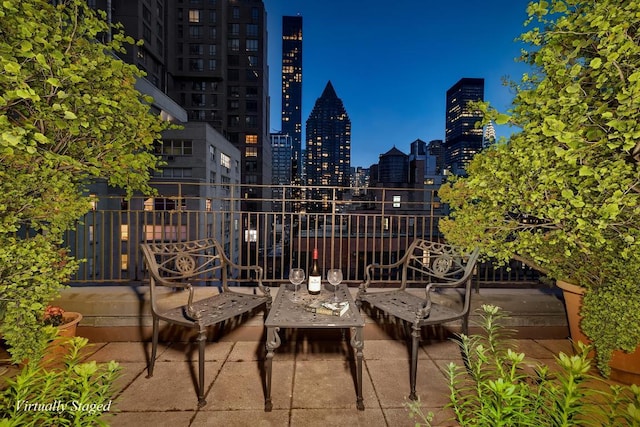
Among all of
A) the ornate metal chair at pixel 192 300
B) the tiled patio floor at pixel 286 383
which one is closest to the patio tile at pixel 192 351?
the tiled patio floor at pixel 286 383

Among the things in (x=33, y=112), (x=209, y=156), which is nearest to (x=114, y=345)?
(x=33, y=112)

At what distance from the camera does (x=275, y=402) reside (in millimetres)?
2477

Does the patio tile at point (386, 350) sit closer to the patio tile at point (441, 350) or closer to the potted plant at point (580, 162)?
the patio tile at point (441, 350)

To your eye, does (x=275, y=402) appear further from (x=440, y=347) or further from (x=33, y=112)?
(x=33, y=112)

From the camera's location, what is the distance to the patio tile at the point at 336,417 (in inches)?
88.2

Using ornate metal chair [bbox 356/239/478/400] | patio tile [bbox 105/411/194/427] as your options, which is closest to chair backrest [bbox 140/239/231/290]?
patio tile [bbox 105/411/194/427]

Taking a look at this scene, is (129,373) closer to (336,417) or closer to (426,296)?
(336,417)

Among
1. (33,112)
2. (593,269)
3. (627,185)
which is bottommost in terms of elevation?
(593,269)

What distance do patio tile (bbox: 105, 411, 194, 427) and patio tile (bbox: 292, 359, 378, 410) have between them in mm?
871

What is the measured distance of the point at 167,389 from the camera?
260 centimetres

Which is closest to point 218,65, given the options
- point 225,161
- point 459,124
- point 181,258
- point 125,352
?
point 225,161

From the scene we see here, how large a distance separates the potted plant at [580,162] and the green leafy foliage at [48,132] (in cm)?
304

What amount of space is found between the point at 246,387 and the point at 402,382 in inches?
58.2

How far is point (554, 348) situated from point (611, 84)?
303 cm
